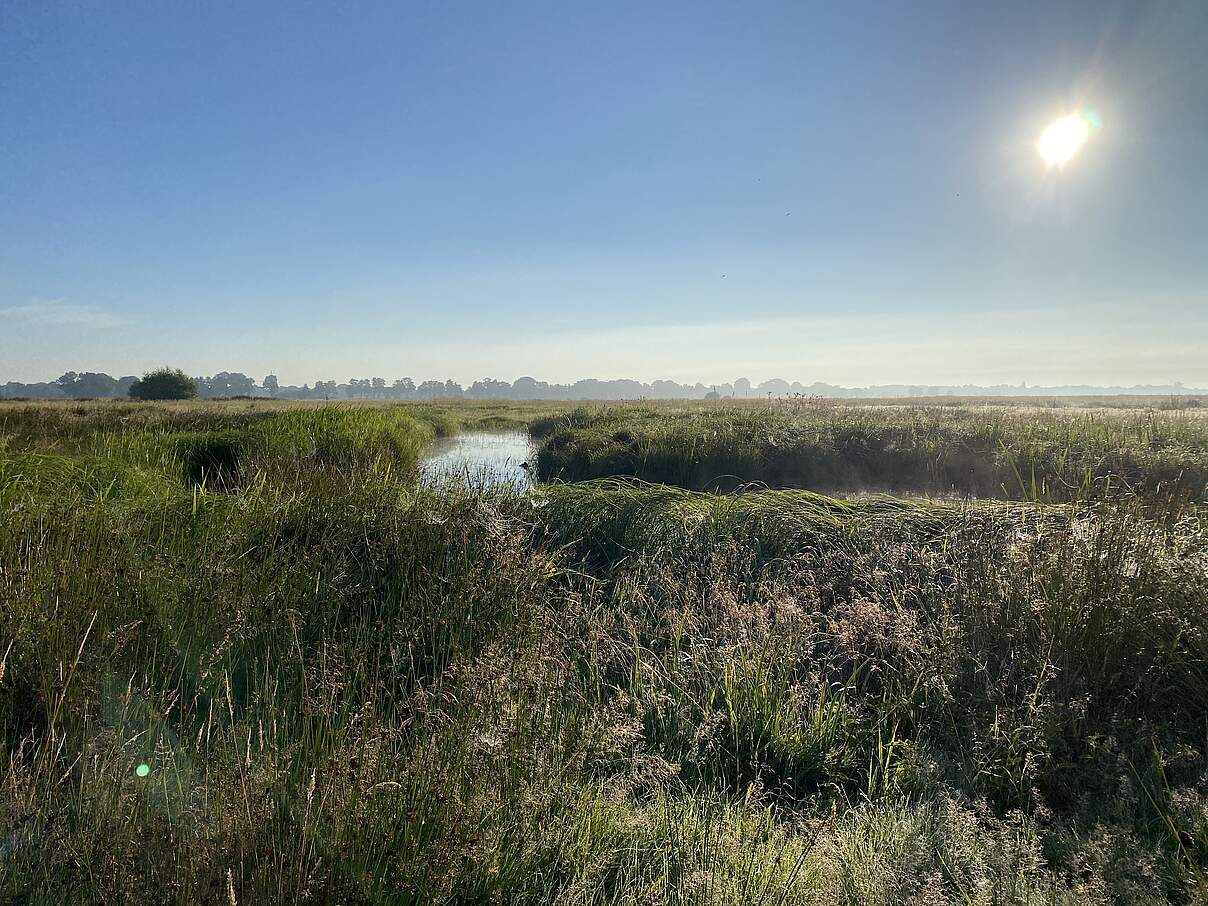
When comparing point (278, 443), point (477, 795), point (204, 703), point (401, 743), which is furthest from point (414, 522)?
point (278, 443)

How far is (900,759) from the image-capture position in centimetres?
319

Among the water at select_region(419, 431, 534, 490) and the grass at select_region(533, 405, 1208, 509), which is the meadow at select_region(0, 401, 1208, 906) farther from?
the water at select_region(419, 431, 534, 490)

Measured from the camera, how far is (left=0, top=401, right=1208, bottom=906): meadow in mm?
1866

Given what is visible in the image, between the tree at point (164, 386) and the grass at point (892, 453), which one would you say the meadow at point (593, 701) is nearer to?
the grass at point (892, 453)

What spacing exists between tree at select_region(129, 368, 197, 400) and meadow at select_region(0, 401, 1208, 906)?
2537 inches

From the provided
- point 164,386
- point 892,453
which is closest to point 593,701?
point 892,453

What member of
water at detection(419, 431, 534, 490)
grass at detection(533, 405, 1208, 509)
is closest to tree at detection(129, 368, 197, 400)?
water at detection(419, 431, 534, 490)

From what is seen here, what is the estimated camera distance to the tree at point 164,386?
2394 inches

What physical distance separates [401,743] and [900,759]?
231 centimetres

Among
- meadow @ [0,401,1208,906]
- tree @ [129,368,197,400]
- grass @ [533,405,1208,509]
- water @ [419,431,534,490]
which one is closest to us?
meadow @ [0,401,1208,906]

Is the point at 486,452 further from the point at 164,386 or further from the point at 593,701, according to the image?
the point at 164,386

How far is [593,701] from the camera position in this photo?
3480mm

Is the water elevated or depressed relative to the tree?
depressed

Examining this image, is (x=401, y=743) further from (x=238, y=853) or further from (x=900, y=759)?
(x=900, y=759)
